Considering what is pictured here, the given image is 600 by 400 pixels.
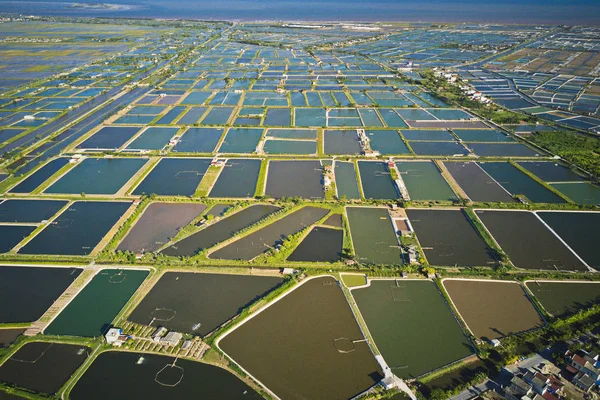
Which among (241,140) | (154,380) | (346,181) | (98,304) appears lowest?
(154,380)

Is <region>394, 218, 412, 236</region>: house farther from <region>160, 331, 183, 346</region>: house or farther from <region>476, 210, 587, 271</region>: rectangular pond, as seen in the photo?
<region>160, 331, 183, 346</region>: house

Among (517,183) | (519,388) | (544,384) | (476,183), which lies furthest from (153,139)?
(544,384)

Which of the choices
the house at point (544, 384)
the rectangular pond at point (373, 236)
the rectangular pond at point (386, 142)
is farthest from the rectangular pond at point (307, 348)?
the rectangular pond at point (386, 142)

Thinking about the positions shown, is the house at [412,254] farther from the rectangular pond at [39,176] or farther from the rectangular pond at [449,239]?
the rectangular pond at [39,176]

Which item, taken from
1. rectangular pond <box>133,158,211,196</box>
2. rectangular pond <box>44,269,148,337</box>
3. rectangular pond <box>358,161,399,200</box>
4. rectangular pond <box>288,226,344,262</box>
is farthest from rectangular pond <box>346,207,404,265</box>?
rectangular pond <box>133,158,211,196</box>

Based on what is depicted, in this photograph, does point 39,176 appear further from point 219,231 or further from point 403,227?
point 403,227
